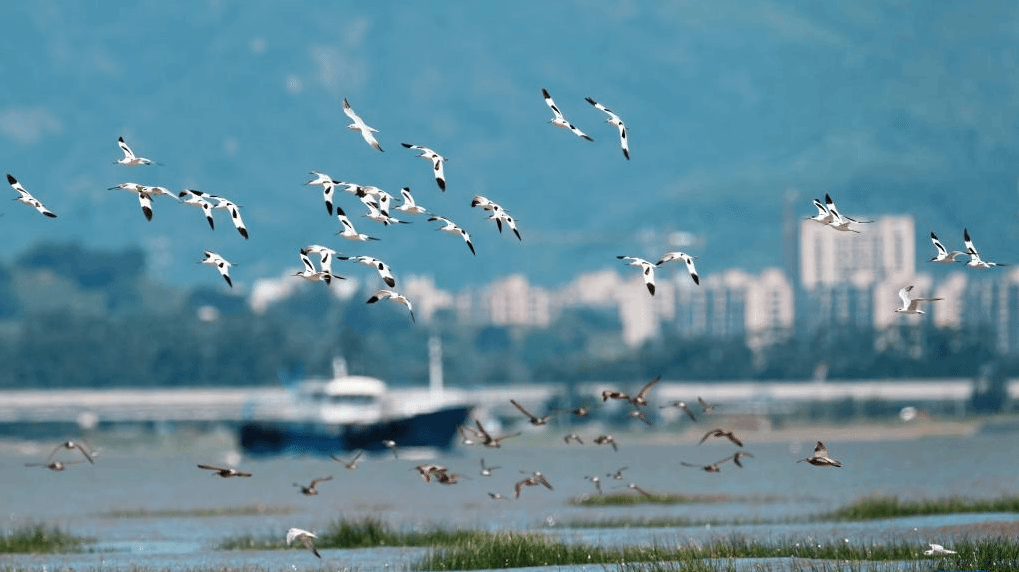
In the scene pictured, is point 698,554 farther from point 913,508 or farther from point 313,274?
point 913,508

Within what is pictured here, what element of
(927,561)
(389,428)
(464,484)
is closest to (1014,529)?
(927,561)

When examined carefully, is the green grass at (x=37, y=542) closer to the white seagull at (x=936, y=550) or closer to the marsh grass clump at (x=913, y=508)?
the marsh grass clump at (x=913, y=508)

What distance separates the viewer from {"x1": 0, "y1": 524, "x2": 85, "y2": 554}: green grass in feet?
193

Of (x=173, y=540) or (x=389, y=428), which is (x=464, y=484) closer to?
(x=173, y=540)

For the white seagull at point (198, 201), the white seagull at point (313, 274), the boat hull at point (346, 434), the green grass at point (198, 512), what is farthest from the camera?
the boat hull at point (346, 434)

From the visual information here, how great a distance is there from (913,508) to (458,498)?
31694mm

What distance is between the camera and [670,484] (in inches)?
4119

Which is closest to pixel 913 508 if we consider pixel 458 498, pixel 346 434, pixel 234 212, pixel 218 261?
pixel 218 261

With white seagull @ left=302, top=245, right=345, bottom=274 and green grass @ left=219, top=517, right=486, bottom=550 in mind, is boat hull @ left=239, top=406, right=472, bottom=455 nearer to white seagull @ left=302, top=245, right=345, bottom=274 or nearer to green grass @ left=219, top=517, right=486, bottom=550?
green grass @ left=219, top=517, right=486, bottom=550

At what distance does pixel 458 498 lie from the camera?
9431 centimetres

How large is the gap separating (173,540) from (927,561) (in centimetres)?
2804

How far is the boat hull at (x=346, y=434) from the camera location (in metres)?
182

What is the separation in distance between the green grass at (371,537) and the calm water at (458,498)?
117cm

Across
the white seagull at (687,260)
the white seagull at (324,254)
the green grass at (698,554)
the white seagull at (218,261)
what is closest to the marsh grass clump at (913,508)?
the green grass at (698,554)
